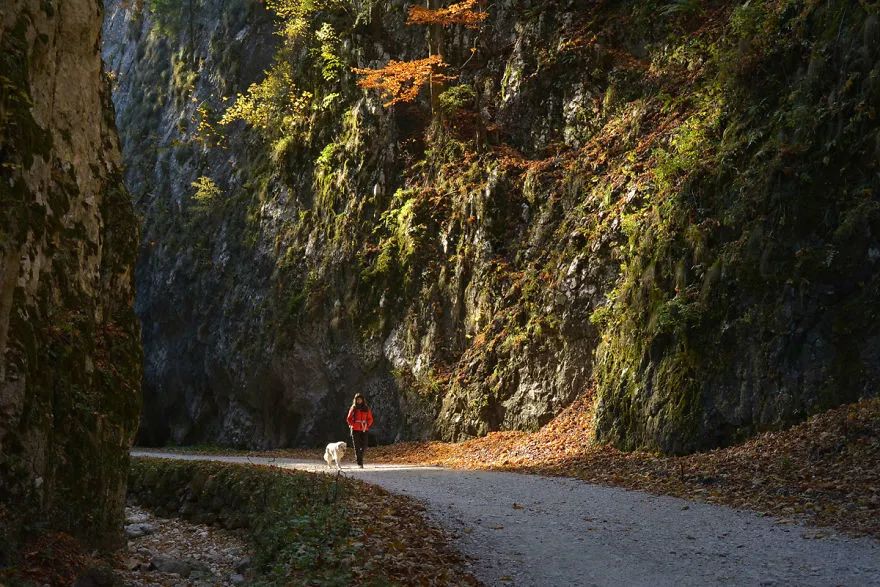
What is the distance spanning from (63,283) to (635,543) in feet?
20.7

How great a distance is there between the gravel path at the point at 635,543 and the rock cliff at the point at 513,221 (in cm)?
360

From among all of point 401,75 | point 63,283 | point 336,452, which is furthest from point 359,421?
point 401,75

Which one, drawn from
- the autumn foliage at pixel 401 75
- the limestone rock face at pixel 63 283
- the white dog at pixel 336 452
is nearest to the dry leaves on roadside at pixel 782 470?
the white dog at pixel 336 452

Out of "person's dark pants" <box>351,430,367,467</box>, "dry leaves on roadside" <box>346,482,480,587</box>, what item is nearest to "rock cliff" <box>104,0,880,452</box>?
"person's dark pants" <box>351,430,367,467</box>

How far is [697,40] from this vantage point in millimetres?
16453

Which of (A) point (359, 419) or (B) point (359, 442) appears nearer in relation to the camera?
(A) point (359, 419)

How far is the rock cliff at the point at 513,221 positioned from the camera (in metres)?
11.2

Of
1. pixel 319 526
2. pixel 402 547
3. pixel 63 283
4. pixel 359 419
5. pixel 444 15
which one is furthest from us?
pixel 444 15

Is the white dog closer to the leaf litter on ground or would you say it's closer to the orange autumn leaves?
the leaf litter on ground

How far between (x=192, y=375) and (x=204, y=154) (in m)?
9.72

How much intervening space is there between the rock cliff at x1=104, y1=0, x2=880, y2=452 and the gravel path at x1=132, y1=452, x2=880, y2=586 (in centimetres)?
360

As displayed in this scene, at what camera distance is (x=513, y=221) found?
62.3ft

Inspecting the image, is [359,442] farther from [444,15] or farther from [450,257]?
[444,15]

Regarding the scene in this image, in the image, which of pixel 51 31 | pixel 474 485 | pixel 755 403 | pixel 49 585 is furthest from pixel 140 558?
pixel 755 403
